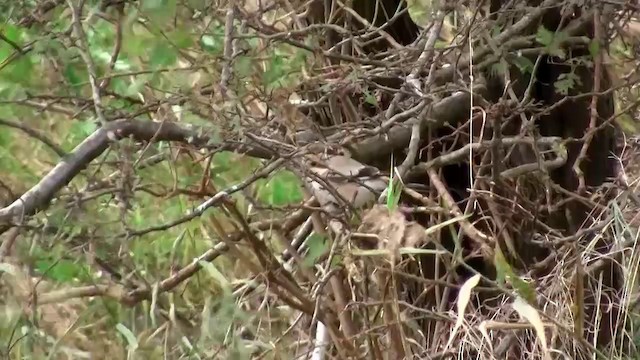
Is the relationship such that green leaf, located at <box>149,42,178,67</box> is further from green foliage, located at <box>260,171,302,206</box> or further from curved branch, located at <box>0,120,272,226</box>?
green foliage, located at <box>260,171,302,206</box>

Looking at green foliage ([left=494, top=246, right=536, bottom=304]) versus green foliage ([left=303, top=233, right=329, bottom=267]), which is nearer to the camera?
green foliage ([left=494, top=246, right=536, bottom=304])

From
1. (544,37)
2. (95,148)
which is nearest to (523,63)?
(544,37)

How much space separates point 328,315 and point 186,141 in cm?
41

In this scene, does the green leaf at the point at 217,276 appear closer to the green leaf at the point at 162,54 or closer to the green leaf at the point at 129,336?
the green leaf at the point at 129,336

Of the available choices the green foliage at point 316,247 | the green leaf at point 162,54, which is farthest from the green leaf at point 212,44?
the green foliage at point 316,247

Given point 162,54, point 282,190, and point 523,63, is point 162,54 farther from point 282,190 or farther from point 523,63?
point 523,63

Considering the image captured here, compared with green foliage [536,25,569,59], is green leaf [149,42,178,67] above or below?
above

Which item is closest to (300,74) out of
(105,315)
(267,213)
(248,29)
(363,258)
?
(248,29)

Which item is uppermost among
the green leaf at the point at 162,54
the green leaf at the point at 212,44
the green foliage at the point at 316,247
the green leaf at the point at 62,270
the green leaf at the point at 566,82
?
the green leaf at the point at 162,54

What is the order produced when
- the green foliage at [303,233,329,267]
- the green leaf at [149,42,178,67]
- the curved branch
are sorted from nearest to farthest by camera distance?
the curved branch < the green leaf at [149,42,178,67] < the green foliage at [303,233,329,267]


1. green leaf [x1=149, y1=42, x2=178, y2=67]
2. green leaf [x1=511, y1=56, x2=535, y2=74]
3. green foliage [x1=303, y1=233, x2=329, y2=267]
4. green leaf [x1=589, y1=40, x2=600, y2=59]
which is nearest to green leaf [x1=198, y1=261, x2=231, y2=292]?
green foliage [x1=303, y1=233, x2=329, y2=267]

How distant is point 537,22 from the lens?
5.18ft

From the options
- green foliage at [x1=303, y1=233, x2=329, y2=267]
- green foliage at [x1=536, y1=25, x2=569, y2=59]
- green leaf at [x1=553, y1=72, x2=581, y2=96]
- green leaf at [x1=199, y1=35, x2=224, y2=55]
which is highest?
green leaf at [x1=199, y1=35, x2=224, y2=55]

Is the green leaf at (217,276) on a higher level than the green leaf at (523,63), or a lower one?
lower
